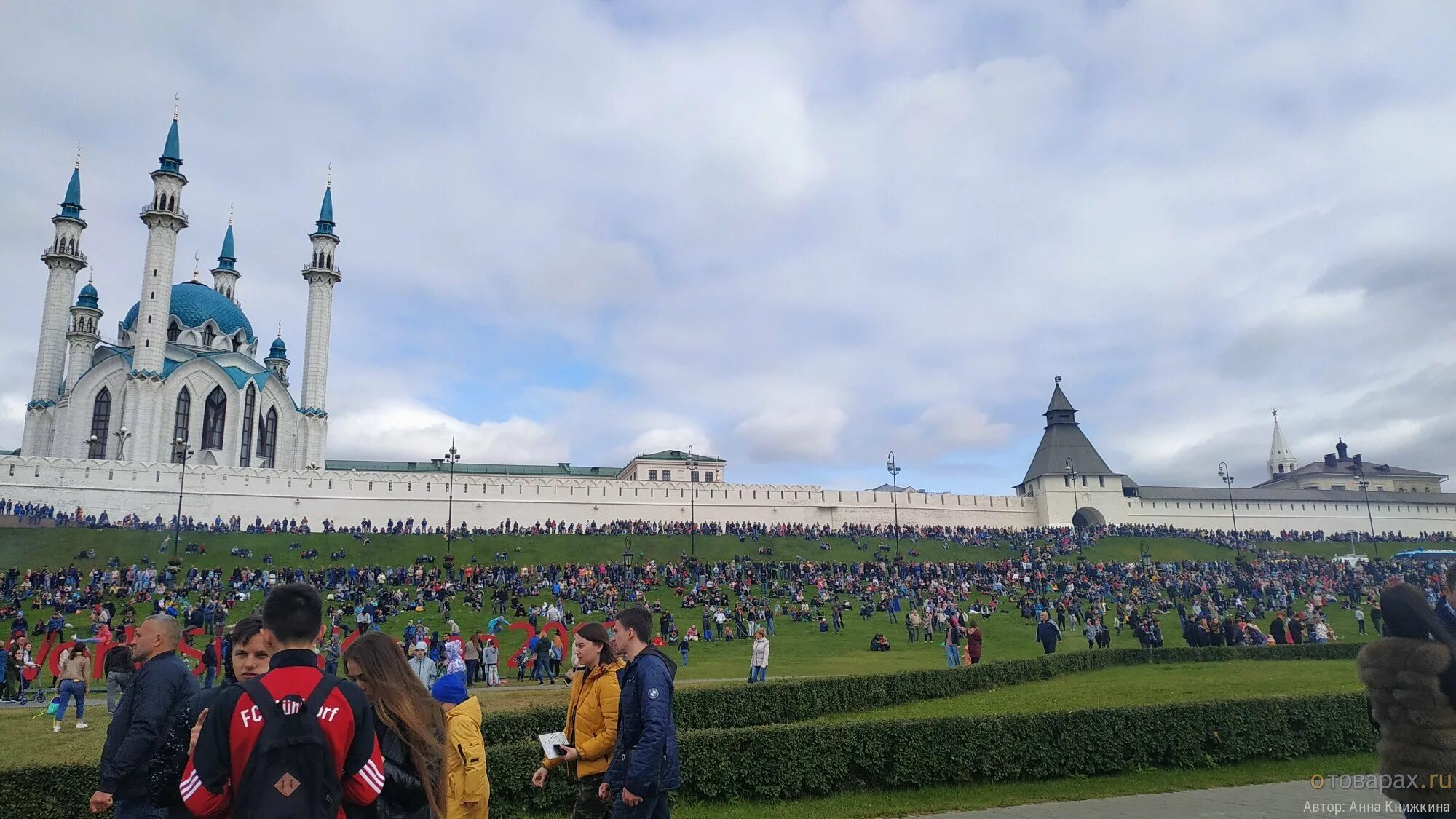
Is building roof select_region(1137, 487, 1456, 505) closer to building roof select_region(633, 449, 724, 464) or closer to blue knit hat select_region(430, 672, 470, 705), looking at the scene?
building roof select_region(633, 449, 724, 464)

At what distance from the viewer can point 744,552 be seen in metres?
49.2

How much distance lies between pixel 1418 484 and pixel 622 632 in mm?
110987

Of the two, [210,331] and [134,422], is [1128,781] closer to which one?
[134,422]

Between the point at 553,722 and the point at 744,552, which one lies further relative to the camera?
the point at 744,552

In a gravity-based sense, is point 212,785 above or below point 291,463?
below

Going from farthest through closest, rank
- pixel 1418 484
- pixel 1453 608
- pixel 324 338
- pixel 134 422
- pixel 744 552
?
pixel 1418 484 → pixel 324 338 → pixel 134 422 → pixel 744 552 → pixel 1453 608

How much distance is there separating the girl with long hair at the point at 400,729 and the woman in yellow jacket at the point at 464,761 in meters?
A: 0.43

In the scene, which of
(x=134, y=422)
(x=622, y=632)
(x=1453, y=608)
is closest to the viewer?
(x=1453, y=608)

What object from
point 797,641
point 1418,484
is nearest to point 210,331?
point 797,641

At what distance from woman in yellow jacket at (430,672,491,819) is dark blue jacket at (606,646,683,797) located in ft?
2.48

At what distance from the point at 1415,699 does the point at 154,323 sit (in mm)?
63604

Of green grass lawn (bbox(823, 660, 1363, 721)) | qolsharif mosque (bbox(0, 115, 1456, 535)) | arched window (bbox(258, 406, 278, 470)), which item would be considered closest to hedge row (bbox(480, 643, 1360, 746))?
green grass lawn (bbox(823, 660, 1363, 721))

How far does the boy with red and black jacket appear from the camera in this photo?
3.19 m

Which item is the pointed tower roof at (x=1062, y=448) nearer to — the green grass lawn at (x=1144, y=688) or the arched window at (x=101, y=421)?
the green grass lawn at (x=1144, y=688)
